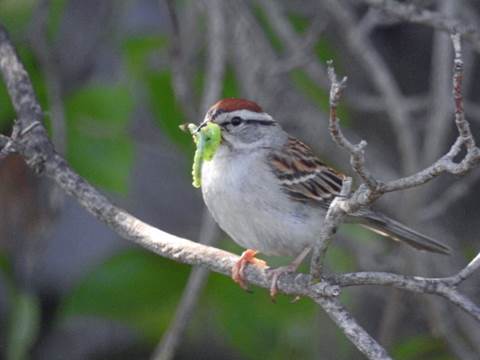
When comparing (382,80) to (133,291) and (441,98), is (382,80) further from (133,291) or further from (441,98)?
(133,291)

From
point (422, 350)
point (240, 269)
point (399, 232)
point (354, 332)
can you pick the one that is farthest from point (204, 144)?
point (422, 350)

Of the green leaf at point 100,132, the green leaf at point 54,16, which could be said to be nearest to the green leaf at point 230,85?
the green leaf at point 100,132

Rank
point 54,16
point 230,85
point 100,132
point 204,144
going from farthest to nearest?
point 230,85
point 54,16
point 100,132
point 204,144

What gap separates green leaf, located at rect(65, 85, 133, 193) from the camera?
425cm

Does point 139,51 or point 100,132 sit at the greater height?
point 139,51

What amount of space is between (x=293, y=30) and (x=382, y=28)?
0.80 meters

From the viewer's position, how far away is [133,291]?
15.3 feet

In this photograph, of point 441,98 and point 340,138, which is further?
point 441,98

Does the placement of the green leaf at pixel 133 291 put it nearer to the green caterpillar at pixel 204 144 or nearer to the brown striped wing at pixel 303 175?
the brown striped wing at pixel 303 175

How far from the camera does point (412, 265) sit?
14.6 feet

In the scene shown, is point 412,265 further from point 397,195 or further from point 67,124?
point 67,124

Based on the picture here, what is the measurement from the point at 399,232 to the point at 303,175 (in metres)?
0.37

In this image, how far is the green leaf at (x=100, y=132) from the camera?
4.25 m

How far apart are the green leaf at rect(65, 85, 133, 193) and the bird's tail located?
1016mm
